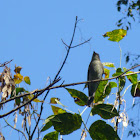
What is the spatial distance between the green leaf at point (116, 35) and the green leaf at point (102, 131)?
0.63 meters

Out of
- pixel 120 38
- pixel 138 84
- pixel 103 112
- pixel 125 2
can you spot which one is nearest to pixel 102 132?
pixel 103 112

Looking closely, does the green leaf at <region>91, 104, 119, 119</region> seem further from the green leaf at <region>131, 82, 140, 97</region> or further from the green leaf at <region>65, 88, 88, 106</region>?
the green leaf at <region>131, 82, 140, 97</region>

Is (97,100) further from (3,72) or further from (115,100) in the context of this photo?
(3,72)

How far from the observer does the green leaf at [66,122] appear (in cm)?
153

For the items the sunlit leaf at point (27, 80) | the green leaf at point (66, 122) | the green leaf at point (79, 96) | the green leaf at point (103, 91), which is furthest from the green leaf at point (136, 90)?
the sunlit leaf at point (27, 80)

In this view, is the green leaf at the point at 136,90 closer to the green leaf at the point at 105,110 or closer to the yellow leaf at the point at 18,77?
the green leaf at the point at 105,110

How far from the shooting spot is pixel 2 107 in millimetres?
1622

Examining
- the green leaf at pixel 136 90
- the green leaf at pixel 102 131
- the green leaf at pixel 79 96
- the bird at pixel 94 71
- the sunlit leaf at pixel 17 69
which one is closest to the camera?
the green leaf at pixel 102 131

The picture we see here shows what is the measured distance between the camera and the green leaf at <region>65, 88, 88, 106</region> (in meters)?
1.65

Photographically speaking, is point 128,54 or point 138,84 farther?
point 128,54

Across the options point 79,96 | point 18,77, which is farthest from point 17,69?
point 79,96

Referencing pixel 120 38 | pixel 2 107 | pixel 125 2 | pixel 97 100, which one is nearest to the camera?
pixel 2 107

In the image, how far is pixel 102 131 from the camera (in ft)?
4.94

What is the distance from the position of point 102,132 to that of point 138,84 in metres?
0.37
